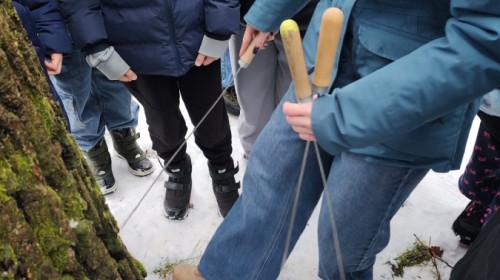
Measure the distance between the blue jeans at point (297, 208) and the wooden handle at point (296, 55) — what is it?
329 millimetres

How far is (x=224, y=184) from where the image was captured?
2.20 m

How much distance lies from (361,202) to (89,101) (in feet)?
5.26

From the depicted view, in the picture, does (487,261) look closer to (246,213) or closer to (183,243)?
(246,213)

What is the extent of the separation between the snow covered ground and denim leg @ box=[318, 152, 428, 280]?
0.70 metres

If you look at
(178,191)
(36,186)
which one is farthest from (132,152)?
(36,186)

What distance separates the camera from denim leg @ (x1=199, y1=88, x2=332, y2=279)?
131 centimetres

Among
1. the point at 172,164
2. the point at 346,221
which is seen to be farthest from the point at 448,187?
the point at 172,164

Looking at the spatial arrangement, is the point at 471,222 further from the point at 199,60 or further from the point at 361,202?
the point at 199,60

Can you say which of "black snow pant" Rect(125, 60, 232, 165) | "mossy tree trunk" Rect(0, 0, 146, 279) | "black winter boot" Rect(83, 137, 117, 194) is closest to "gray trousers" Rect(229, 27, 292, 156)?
"black snow pant" Rect(125, 60, 232, 165)

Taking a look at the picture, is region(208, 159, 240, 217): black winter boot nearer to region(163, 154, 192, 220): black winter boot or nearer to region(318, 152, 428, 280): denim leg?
region(163, 154, 192, 220): black winter boot

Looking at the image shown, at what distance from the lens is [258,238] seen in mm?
1419

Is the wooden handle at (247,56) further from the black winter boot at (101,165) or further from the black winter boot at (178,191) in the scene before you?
the black winter boot at (101,165)

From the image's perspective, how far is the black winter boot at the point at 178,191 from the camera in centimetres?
221

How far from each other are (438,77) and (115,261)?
84 centimetres
